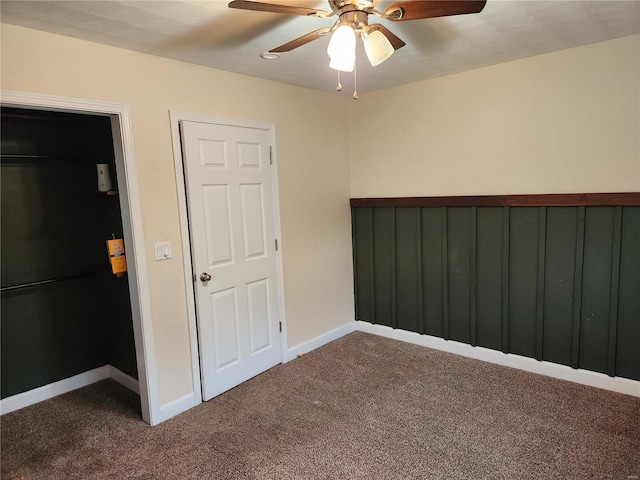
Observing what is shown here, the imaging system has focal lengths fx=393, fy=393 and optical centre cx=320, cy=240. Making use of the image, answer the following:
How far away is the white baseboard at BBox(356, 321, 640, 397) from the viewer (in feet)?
9.13

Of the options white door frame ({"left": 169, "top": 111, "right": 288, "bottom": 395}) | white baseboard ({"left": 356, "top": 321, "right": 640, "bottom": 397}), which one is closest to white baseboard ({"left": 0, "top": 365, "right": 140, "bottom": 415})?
white door frame ({"left": 169, "top": 111, "right": 288, "bottom": 395})

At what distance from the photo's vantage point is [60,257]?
10.4 ft

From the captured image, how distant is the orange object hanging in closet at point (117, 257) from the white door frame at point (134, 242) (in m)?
0.18

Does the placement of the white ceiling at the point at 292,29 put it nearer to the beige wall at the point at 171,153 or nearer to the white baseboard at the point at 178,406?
the beige wall at the point at 171,153

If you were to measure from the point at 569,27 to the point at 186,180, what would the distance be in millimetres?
2613

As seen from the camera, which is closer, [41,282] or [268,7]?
[268,7]

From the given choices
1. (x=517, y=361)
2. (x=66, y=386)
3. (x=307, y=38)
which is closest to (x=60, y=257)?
(x=66, y=386)

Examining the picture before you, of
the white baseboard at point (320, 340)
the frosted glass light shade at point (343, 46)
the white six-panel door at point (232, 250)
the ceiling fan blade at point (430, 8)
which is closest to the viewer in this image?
the ceiling fan blade at point (430, 8)

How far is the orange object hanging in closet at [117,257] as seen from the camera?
8.84 ft

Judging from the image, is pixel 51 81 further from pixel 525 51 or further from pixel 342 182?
pixel 525 51

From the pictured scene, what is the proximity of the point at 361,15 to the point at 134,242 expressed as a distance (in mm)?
1868

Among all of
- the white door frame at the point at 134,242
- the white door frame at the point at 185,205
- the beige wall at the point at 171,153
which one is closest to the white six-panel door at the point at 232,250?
the white door frame at the point at 185,205

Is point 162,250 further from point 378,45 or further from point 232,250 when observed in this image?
point 378,45

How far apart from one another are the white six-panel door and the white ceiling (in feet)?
1.83
